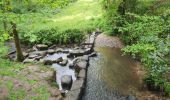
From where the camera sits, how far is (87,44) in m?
17.4

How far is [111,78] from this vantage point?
1242 centimetres

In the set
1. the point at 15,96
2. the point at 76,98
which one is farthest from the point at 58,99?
the point at 15,96

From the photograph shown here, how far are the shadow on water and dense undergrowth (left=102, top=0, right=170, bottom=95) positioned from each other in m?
0.79

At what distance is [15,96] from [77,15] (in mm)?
16440

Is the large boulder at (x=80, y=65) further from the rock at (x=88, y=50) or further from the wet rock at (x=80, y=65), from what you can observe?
the rock at (x=88, y=50)

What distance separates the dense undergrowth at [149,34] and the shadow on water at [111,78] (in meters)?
0.79

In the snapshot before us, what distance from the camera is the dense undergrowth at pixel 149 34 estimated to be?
10.0 metres

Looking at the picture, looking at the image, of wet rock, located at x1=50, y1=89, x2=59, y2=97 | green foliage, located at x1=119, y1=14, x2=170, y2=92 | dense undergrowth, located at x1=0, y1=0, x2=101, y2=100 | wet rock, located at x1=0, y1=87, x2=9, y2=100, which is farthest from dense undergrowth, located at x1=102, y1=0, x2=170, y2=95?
wet rock, located at x1=0, y1=87, x2=9, y2=100

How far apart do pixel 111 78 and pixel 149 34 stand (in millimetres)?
2647

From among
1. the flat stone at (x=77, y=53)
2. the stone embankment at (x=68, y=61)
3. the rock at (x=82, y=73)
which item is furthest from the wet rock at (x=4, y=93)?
the flat stone at (x=77, y=53)

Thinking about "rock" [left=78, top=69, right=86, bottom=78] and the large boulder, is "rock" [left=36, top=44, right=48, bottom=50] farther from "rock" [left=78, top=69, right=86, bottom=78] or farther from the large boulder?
"rock" [left=78, top=69, right=86, bottom=78]

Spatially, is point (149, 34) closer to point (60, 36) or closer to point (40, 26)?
point (60, 36)

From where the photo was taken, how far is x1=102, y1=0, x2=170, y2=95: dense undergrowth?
1003cm

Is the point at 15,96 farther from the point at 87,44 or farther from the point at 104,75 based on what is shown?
the point at 87,44
